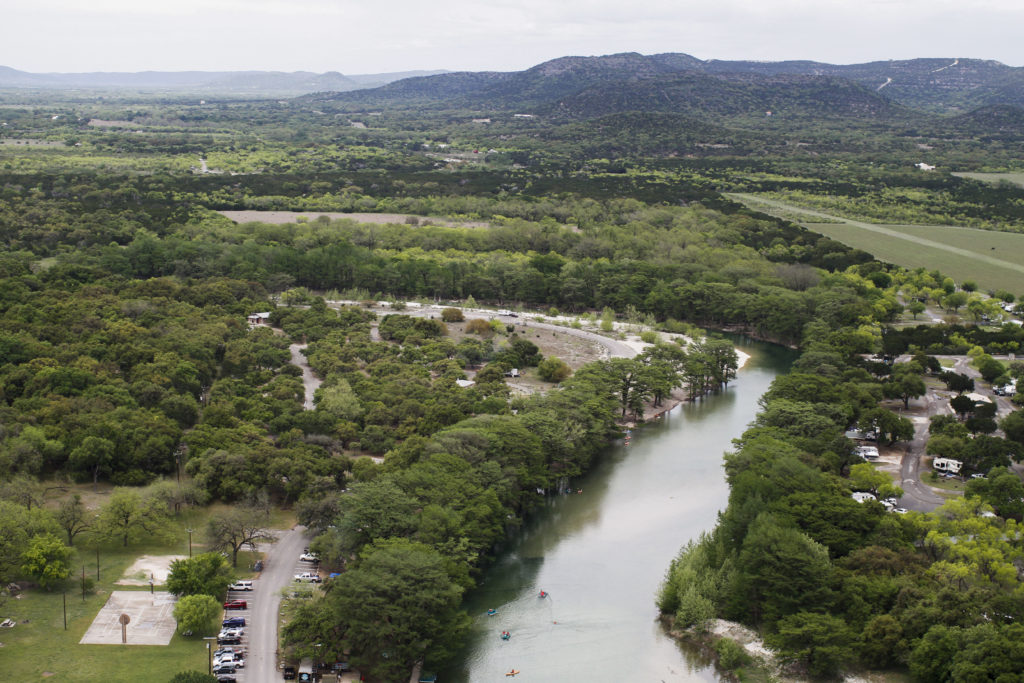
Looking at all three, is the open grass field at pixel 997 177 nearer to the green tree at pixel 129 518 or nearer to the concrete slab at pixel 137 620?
the green tree at pixel 129 518

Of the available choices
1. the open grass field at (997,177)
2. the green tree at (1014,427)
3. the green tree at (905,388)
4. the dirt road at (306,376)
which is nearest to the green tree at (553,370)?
the dirt road at (306,376)

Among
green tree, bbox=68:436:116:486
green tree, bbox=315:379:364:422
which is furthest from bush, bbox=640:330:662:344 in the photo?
green tree, bbox=68:436:116:486

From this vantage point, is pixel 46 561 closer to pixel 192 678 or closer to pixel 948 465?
pixel 192 678

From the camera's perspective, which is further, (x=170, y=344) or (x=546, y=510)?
(x=170, y=344)

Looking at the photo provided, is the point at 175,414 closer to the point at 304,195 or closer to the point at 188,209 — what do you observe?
the point at 188,209

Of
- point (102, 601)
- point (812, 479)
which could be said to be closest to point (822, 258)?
point (812, 479)

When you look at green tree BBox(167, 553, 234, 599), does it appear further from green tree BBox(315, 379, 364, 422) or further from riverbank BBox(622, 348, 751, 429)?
riverbank BBox(622, 348, 751, 429)
